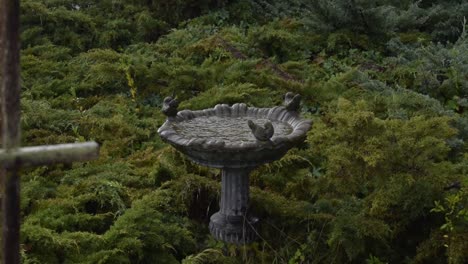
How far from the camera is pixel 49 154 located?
29.6 inches

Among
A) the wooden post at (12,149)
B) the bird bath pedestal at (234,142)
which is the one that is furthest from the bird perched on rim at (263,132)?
the wooden post at (12,149)

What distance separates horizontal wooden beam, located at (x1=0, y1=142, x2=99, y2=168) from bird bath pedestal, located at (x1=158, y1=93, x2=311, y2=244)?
2140mm

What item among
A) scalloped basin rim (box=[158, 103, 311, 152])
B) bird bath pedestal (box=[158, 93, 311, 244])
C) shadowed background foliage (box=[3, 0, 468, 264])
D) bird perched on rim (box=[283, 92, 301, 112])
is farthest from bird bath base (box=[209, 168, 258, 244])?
bird perched on rim (box=[283, 92, 301, 112])

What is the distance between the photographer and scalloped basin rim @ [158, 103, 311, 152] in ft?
9.57

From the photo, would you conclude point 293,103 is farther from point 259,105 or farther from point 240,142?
point 259,105

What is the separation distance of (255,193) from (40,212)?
1324mm

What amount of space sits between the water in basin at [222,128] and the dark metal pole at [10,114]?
7.57 ft

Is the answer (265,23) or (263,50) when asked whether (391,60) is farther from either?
(265,23)

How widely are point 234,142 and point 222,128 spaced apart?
1.32 feet

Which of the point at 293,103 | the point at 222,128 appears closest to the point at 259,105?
the point at 293,103

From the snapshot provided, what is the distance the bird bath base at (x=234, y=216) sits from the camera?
3.27 m

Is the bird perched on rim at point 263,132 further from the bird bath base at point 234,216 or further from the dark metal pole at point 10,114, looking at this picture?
the dark metal pole at point 10,114

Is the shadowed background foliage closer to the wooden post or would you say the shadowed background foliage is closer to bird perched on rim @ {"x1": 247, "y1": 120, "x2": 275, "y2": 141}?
bird perched on rim @ {"x1": 247, "y1": 120, "x2": 275, "y2": 141}

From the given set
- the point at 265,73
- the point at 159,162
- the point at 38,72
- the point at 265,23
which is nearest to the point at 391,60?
the point at 265,73
